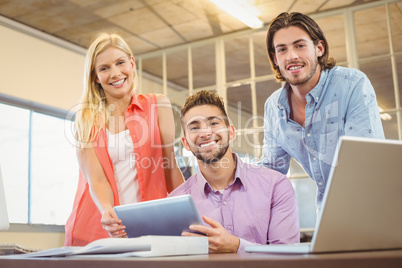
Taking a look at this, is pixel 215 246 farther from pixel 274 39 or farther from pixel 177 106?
pixel 177 106

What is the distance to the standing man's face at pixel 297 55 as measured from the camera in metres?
1.98

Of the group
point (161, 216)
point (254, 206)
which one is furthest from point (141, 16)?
point (161, 216)

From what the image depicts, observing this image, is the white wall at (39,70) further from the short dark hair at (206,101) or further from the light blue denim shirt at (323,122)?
the light blue denim shirt at (323,122)

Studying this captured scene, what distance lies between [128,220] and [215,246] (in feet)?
0.85

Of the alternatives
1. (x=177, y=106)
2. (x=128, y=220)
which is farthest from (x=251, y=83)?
(x=128, y=220)

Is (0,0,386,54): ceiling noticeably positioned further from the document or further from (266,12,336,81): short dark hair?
the document

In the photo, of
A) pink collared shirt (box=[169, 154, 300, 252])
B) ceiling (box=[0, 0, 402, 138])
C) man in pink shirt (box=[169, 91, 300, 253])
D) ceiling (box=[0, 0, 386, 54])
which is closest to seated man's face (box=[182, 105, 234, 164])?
man in pink shirt (box=[169, 91, 300, 253])

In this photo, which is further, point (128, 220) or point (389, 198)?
point (128, 220)

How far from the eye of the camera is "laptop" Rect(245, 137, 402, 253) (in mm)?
774

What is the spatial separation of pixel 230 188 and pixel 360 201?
0.93 m

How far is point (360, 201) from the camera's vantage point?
0.82 metres

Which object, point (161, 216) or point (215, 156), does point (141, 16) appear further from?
point (161, 216)

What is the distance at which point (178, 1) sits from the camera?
15.5 ft

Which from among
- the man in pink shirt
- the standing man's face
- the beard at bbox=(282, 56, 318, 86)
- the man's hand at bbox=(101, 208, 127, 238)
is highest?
the standing man's face
